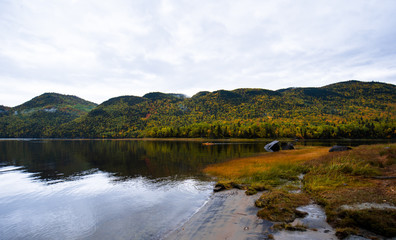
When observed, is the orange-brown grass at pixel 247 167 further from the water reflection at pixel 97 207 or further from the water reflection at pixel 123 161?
the water reflection at pixel 97 207

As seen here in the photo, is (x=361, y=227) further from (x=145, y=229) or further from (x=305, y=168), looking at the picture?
(x=305, y=168)

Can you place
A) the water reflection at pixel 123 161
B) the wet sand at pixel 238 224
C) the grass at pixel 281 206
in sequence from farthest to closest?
the water reflection at pixel 123 161 < the grass at pixel 281 206 < the wet sand at pixel 238 224

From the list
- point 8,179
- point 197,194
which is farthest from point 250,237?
point 8,179

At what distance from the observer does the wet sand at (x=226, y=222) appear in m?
11.6

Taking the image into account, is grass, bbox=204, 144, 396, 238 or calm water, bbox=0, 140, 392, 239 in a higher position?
grass, bbox=204, 144, 396, 238

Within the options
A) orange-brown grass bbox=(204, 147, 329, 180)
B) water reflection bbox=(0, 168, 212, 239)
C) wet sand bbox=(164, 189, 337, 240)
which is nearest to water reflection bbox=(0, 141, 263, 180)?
orange-brown grass bbox=(204, 147, 329, 180)

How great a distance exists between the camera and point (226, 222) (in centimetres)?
1361

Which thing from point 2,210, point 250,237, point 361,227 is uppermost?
point 361,227

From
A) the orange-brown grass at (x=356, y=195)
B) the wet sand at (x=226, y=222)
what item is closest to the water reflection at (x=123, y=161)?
the wet sand at (x=226, y=222)

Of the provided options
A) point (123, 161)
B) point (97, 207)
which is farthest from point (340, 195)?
point (123, 161)

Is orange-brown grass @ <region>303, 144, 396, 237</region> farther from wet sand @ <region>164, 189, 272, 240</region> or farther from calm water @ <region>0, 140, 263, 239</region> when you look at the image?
calm water @ <region>0, 140, 263, 239</region>

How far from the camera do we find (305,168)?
2719 cm

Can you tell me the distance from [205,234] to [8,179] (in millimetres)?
37424

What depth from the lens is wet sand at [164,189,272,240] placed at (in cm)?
1157
